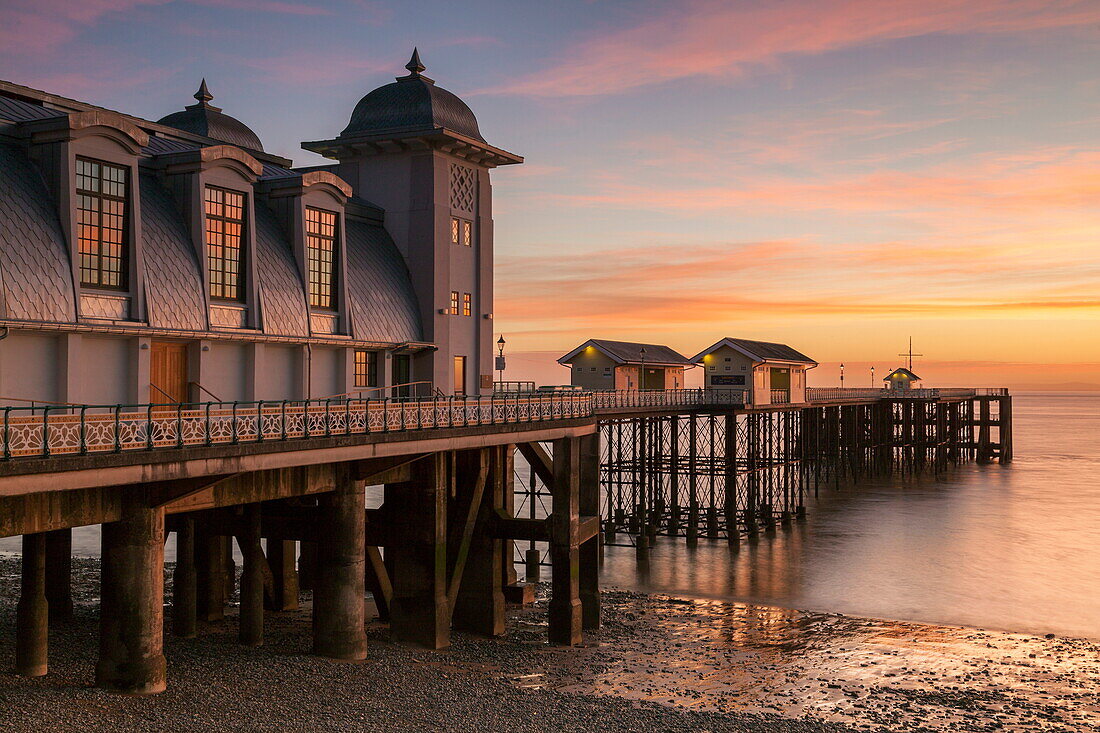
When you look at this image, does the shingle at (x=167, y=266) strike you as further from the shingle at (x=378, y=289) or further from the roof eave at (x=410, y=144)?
the roof eave at (x=410, y=144)

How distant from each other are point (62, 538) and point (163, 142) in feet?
33.6

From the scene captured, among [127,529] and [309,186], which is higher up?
[309,186]

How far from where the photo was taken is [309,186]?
2325cm

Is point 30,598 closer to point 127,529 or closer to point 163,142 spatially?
point 127,529

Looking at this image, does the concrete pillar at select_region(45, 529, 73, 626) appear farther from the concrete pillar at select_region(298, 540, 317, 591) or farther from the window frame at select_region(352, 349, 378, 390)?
the window frame at select_region(352, 349, 378, 390)

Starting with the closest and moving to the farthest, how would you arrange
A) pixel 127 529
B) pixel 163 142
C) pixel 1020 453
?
pixel 127 529 < pixel 163 142 < pixel 1020 453

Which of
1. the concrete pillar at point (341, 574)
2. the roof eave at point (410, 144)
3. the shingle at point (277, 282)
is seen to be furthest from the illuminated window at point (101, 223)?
the roof eave at point (410, 144)

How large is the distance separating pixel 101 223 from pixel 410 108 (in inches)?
462

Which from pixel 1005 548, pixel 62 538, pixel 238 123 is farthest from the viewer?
pixel 1005 548

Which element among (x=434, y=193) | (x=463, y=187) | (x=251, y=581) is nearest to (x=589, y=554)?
(x=251, y=581)

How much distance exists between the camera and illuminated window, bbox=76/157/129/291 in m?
18.3

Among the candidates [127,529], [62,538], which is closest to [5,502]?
[127,529]

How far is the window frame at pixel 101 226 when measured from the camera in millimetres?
18203

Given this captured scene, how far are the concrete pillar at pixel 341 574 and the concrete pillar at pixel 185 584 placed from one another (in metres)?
4.24
